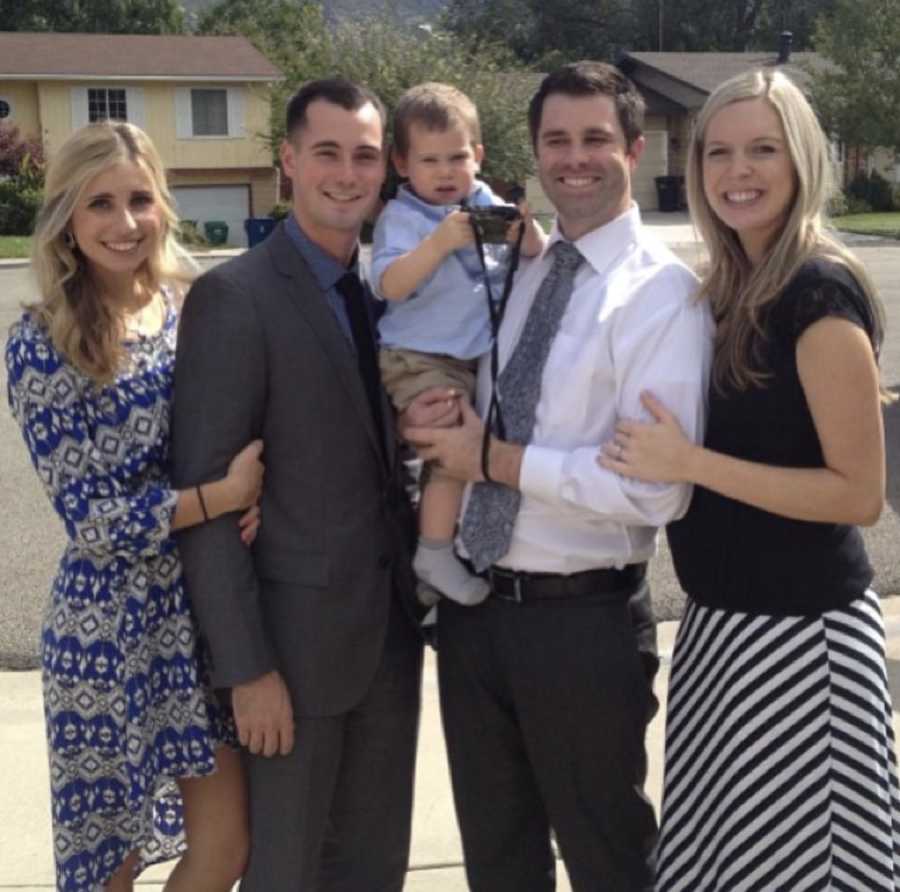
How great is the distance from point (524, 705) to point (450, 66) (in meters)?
31.5

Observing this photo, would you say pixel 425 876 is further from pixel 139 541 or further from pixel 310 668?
pixel 139 541

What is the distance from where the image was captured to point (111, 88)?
36500 mm

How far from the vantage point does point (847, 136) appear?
1261 inches

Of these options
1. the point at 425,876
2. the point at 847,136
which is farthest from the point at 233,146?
the point at 425,876

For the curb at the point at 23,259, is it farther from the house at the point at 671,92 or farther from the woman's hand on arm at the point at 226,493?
the woman's hand on arm at the point at 226,493

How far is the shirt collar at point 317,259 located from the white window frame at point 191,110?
3518 cm

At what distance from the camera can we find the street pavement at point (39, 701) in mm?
3832

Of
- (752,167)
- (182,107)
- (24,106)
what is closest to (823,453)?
(752,167)

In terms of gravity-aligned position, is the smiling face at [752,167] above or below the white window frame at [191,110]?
below

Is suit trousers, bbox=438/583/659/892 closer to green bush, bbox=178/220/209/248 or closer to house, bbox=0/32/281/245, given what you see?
green bush, bbox=178/220/209/248

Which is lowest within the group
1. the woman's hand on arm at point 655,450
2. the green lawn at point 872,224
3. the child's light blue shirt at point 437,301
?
the green lawn at point 872,224

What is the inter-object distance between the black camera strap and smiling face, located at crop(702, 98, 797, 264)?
463 mm

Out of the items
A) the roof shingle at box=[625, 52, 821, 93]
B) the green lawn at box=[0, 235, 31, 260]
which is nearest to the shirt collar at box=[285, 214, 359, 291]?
the green lawn at box=[0, 235, 31, 260]

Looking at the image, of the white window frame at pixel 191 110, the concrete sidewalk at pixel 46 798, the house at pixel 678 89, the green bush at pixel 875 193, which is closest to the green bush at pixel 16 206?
the white window frame at pixel 191 110
